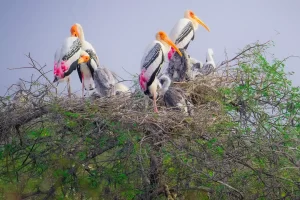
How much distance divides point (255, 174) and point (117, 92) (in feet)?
7.86

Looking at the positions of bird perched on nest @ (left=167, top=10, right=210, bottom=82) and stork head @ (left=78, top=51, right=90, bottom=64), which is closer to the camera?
bird perched on nest @ (left=167, top=10, right=210, bottom=82)

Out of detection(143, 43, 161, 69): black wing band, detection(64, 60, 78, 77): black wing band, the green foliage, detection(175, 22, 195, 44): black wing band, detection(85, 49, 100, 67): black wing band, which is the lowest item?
the green foliage

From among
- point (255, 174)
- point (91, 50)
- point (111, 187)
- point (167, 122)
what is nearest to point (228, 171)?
point (255, 174)

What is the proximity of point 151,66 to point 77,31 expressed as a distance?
1.91 meters

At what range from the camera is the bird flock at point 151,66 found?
7.45 m

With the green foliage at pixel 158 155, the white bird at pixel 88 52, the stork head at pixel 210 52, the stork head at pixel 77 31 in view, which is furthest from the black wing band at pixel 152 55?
the stork head at pixel 210 52

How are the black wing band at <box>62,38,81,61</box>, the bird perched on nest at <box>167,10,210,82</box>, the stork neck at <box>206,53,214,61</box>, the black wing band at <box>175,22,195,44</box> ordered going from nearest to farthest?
the bird perched on nest at <box>167,10,210,82</box> → the black wing band at <box>62,38,81,61</box> → the stork neck at <box>206,53,214,61</box> → the black wing band at <box>175,22,195,44</box>

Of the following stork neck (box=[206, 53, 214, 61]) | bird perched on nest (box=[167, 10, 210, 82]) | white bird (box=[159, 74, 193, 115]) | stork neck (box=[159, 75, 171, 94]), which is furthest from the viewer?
stork neck (box=[206, 53, 214, 61])

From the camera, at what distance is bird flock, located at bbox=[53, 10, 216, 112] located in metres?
7.45

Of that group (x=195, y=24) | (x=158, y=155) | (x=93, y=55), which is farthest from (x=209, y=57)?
(x=158, y=155)

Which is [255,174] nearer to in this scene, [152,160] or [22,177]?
[152,160]

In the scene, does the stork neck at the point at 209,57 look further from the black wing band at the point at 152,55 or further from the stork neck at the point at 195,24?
the black wing band at the point at 152,55

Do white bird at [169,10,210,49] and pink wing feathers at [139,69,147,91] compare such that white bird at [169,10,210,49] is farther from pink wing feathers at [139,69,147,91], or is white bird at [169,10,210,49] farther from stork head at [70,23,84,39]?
pink wing feathers at [139,69,147,91]

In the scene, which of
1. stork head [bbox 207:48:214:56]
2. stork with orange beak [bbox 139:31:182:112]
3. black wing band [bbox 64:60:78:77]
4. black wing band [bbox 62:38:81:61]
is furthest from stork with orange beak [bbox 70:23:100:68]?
stork head [bbox 207:48:214:56]
